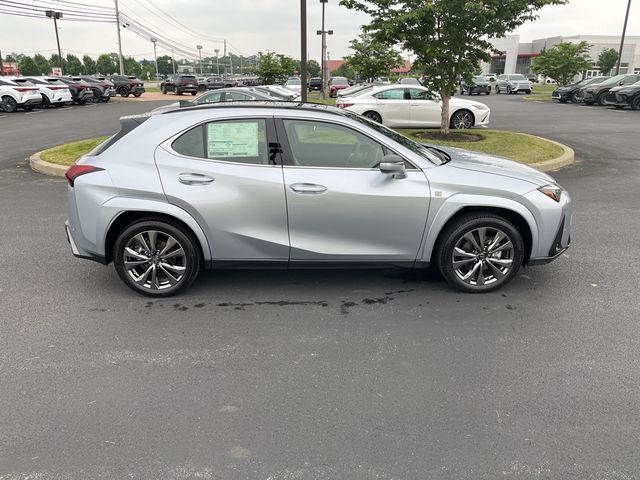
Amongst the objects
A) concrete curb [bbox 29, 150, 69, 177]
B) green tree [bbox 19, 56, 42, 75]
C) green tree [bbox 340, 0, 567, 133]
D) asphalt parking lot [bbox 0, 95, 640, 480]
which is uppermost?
green tree [bbox 19, 56, 42, 75]

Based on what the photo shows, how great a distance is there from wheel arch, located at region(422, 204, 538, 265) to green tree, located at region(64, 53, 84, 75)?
125297mm

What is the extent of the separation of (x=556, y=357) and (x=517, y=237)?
1.20m

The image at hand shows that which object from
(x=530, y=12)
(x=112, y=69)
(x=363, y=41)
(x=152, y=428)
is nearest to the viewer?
(x=152, y=428)

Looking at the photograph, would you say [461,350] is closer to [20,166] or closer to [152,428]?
[152,428]

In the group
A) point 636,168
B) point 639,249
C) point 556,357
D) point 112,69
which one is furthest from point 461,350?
point 112,69

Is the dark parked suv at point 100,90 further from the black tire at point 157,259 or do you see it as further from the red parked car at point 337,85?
the black tire at point 157,259

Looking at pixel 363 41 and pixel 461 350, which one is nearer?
pixel 461 350

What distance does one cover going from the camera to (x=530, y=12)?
1167 centimetres

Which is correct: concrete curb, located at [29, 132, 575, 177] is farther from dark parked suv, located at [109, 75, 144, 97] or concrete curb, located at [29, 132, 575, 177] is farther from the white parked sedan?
dark parked suv, located at [109, 75, 144, 97]

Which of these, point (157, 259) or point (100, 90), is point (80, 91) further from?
point (157, 259)

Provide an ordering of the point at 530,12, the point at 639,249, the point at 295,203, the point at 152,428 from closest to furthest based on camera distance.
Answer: the point at 152,428 → the point at 295,203 → the point at 639,249 → the point at 530,12

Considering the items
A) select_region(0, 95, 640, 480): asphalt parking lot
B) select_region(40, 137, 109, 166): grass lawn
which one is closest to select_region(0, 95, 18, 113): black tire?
select_region(40, 137, 109, 166): grass lawn

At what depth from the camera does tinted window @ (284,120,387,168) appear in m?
4.46

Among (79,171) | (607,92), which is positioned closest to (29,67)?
(607,92)
